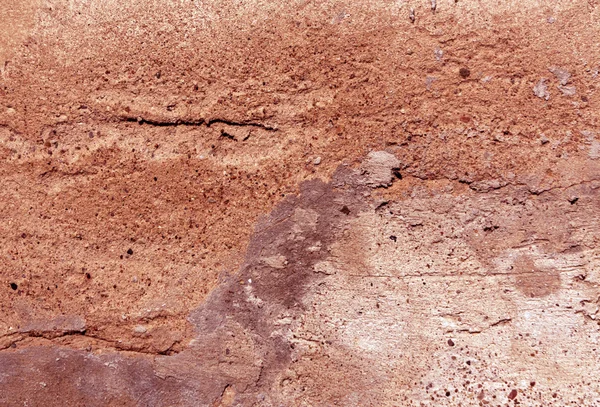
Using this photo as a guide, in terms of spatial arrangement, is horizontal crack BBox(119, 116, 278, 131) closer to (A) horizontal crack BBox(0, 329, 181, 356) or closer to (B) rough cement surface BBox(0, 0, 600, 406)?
(B) rough cement surface BBox(0, 0, 600, 406)

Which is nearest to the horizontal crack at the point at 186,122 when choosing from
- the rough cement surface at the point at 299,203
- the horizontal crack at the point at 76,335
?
the rough cement surface at the point at 299,203

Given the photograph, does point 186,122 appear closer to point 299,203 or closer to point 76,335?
point 299,203

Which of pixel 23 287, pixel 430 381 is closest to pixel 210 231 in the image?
pixel 23 287

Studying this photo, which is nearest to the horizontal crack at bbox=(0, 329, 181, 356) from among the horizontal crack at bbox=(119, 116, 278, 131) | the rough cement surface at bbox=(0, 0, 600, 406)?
the rough cement surface at bbox=(0, 0, 600, 406)

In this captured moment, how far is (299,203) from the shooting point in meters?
2.09

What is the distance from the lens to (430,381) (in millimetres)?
2049

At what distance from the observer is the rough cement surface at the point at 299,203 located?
2.01 meters

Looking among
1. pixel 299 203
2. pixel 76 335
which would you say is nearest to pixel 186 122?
pixel 299 203

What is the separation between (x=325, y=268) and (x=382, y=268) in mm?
243

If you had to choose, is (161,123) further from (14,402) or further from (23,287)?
(14,402)

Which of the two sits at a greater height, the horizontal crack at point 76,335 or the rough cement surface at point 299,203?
the rough cement surface at point 299,203

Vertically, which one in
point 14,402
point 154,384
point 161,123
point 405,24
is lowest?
point 14,402

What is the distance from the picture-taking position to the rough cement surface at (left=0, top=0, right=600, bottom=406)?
6.61 ft

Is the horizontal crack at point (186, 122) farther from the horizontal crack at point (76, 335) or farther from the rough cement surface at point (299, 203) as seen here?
the horizontal crack at point (76, 335)
